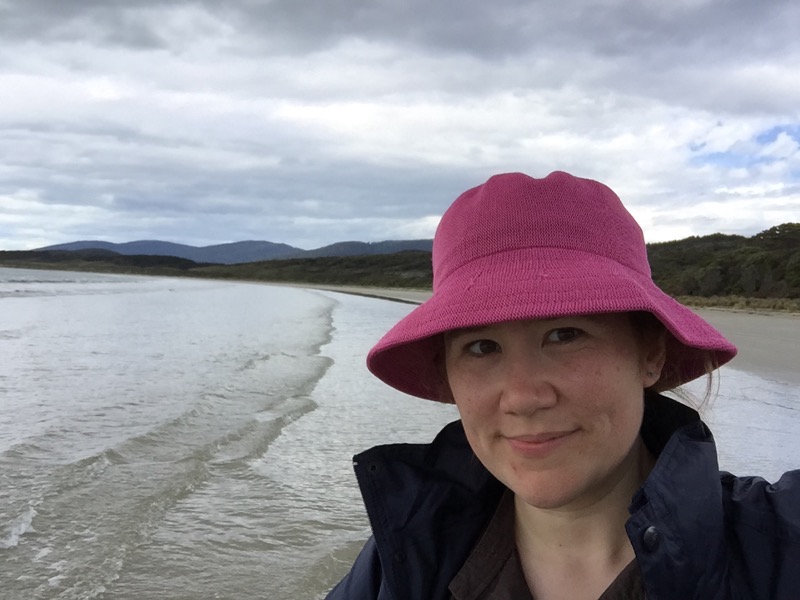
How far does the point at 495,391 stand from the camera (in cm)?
141

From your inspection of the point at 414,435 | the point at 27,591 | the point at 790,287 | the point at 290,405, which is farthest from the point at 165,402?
the point at 790,287

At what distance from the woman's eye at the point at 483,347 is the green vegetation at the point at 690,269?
78.9 feet

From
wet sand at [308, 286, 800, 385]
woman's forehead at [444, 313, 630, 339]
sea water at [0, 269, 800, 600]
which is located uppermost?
woman's forehead at [444, 313, 630, 339]

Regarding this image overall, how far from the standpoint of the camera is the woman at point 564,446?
1.22 m

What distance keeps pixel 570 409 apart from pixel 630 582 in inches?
12.8

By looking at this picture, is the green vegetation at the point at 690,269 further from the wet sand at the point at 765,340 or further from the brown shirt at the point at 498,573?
the brown shirt at the point at 498,573

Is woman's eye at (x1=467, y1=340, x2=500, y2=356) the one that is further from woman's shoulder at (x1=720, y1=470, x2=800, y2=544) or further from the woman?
woman's shoulder at (x1=720, y1=470, x2=800, y2=544)

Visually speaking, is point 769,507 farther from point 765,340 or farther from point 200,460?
point 765,340

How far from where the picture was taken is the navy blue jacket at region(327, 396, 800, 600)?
120 centimetres

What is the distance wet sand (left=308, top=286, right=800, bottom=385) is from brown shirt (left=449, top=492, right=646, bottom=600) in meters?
8.99

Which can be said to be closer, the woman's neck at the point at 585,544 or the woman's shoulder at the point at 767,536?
the woman's shoulder at the point at 767,536

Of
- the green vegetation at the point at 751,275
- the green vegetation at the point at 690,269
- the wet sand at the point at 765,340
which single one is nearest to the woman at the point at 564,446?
the wet sand at the point at 765,340

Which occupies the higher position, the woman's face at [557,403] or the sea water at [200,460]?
the woman's face at [557,403]

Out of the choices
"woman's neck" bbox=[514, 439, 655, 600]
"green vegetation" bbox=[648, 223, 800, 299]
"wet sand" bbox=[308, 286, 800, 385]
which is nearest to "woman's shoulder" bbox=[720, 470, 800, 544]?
"woman's neck" bbox=[514, 439, 655, 600]
